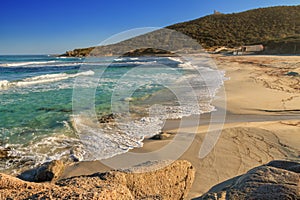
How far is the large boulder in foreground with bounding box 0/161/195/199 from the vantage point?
139 centimetres

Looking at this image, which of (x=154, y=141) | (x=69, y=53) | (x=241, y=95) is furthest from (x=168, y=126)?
(x=69, y=53)

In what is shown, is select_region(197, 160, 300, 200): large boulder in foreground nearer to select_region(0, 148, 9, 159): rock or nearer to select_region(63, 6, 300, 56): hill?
select_region(0, 148, 9, 159): rock

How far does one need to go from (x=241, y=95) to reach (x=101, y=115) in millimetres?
5008

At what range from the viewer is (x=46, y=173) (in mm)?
3266

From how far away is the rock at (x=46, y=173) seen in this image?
128 inches

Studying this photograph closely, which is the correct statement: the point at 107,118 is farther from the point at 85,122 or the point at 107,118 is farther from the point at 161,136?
the point at 161,136

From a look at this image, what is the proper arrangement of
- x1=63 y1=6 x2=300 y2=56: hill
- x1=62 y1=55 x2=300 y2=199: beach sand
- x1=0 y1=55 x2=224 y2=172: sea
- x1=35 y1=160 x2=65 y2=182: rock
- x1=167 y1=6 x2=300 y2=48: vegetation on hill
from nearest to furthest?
1. x1=35 y1=160 x2=65 y2=182: rock
2. x1=62 y1=55 x2=300 y2=199: beach sand
3. x1=0 y1=55 x2=224 y2=172: sea
4. x1=63 y1=6 x2=300 y2=56: hill
5. x1=167 y1=6 x2=300 y2=48: vegetation on hill

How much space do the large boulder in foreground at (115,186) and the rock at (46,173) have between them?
1636mm

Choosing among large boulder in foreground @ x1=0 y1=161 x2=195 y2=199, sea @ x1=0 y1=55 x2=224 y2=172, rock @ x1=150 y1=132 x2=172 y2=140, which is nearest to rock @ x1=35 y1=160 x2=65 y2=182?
sea @ x1=0 y1=55 x2=224 y2=172

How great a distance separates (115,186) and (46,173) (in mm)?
2139

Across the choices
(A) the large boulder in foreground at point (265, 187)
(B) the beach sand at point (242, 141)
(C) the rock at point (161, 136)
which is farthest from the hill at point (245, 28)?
(A) the large boulder in foreground at point (265, 187)

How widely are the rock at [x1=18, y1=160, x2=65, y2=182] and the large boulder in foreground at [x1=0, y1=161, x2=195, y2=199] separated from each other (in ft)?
5.37

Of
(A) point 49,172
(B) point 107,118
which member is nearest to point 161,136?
(B) point 107,118

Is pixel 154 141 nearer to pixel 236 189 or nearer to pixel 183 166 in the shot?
pixel 183 166
